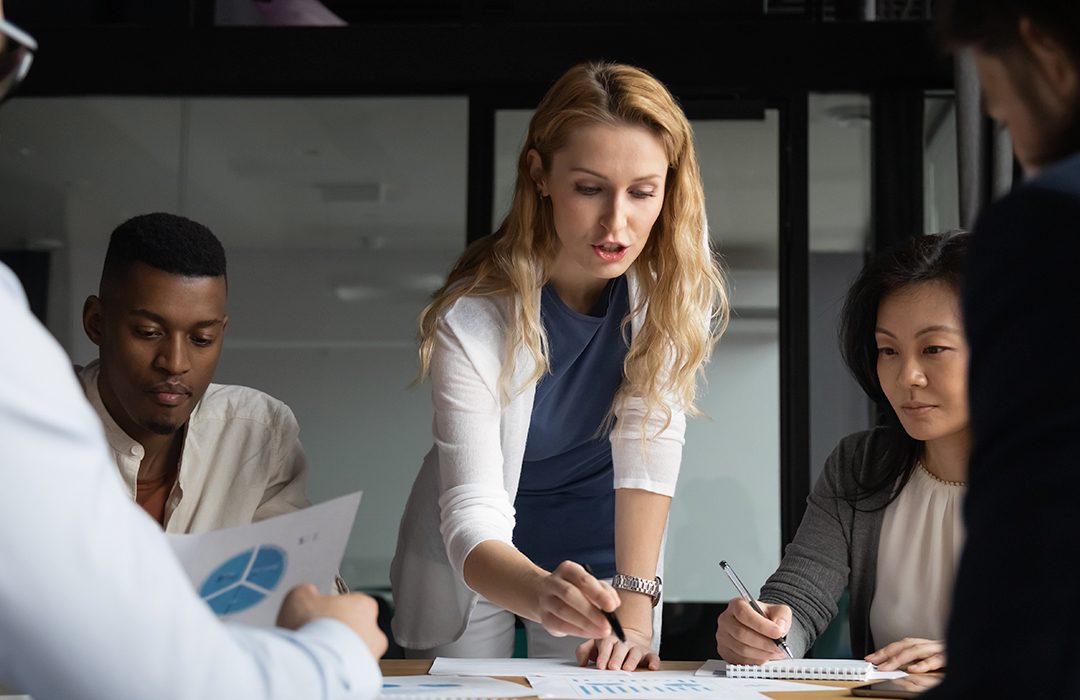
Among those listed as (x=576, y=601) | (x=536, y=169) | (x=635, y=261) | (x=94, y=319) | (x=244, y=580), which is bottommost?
(x=576, y=601)

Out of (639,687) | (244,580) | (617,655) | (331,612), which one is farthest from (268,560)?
(617,655)

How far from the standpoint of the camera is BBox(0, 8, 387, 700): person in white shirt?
2.17 feet

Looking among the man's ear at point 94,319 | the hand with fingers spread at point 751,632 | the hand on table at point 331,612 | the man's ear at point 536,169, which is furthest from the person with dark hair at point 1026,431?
the man's ear at point 94,319

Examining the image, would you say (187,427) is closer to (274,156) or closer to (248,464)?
(248,464)

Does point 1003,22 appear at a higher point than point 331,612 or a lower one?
higher

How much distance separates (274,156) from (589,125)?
83.8 inches

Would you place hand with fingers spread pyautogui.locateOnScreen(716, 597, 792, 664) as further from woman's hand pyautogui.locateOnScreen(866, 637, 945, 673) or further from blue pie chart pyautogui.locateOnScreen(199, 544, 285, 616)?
blue pie chart pyautogui.locateOnScreen(199, 544, 285, 616)

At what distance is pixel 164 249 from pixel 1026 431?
1.64 m

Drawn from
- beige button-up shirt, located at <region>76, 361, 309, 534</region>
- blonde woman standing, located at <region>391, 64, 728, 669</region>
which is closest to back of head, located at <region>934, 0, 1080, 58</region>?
blonde woman standing, located at <region>391, 64, 728, 669</region>

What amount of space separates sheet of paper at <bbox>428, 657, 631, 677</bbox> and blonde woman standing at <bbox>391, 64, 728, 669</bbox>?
0.13 m

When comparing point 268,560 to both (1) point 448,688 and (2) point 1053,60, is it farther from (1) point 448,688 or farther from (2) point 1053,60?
(2) point 1053,60

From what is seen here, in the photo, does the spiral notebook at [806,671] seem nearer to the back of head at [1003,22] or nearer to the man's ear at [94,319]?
the back of head at [1003,22]

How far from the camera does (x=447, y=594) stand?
1888 millimetres

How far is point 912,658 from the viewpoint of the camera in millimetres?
1575
